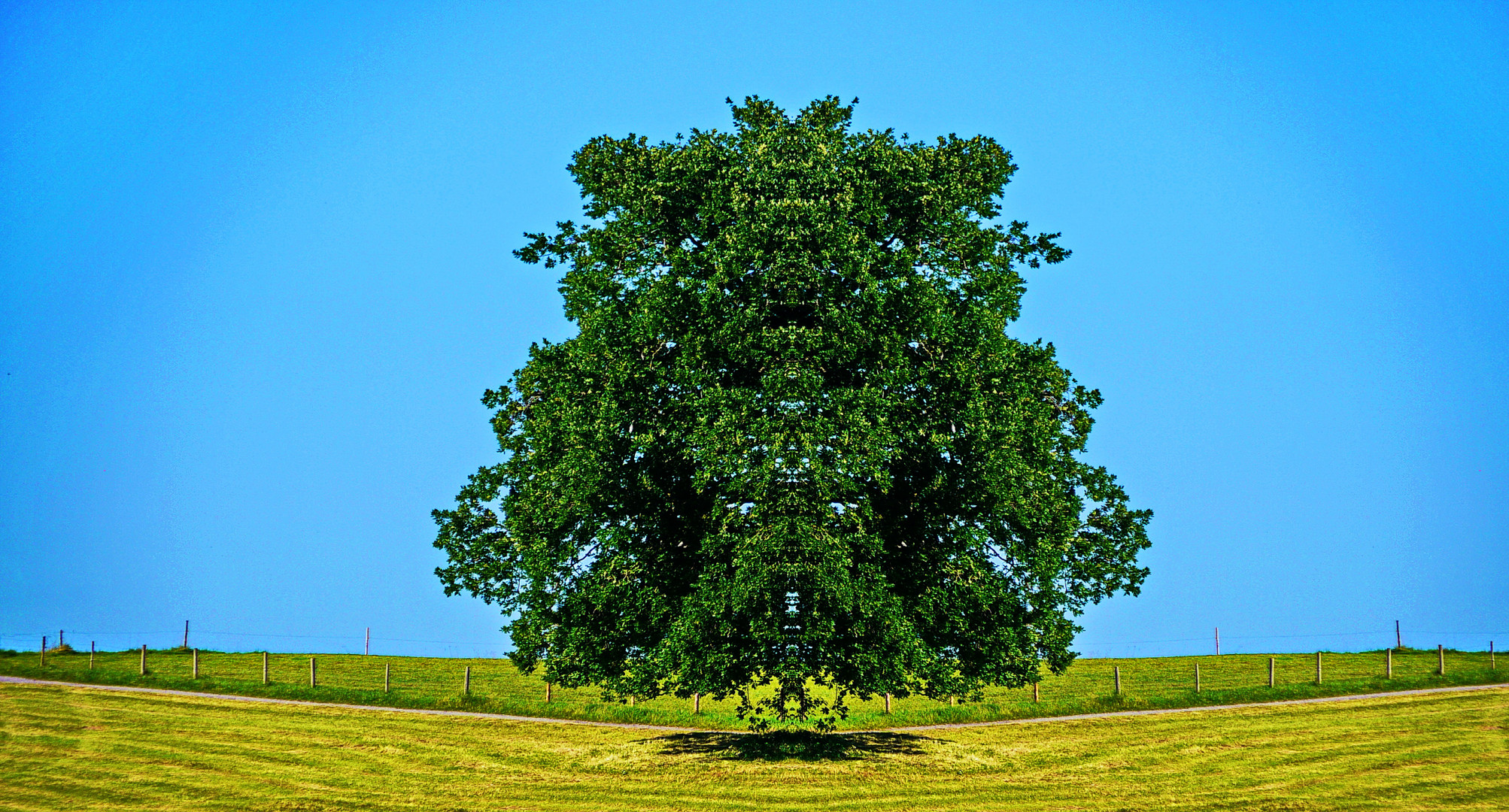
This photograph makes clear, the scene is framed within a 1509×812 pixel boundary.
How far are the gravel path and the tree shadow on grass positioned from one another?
219cm

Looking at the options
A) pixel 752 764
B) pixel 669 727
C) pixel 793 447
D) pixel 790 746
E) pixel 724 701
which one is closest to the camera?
pixel 793 447

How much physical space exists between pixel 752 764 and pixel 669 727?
11.7m

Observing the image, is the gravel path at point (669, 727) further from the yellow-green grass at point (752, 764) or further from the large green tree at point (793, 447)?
the large green tree at point (793, 447)

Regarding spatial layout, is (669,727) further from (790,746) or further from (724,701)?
(790,746)

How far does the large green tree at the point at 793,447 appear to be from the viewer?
28047 mm

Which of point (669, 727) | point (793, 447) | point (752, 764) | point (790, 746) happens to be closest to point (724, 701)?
point (669, 727)

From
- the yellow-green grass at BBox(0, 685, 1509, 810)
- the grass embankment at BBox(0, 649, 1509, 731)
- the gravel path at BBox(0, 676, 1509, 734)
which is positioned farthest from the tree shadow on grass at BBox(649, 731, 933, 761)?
the grass embankment at BBox(0, 649, 1509, 731)

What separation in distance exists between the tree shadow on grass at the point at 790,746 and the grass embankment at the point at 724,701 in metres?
4.02

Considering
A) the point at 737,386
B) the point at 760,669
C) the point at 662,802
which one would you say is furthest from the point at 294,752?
the point at 737,386

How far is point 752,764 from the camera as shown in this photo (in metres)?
32.3

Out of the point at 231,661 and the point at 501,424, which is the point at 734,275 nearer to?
the point at 501,424

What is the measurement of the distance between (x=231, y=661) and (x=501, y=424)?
47951mm

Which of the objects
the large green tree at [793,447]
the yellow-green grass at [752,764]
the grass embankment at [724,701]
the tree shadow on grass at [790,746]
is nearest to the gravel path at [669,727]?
the grass embankment at [724,701]

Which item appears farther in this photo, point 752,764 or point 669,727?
point 669,727
